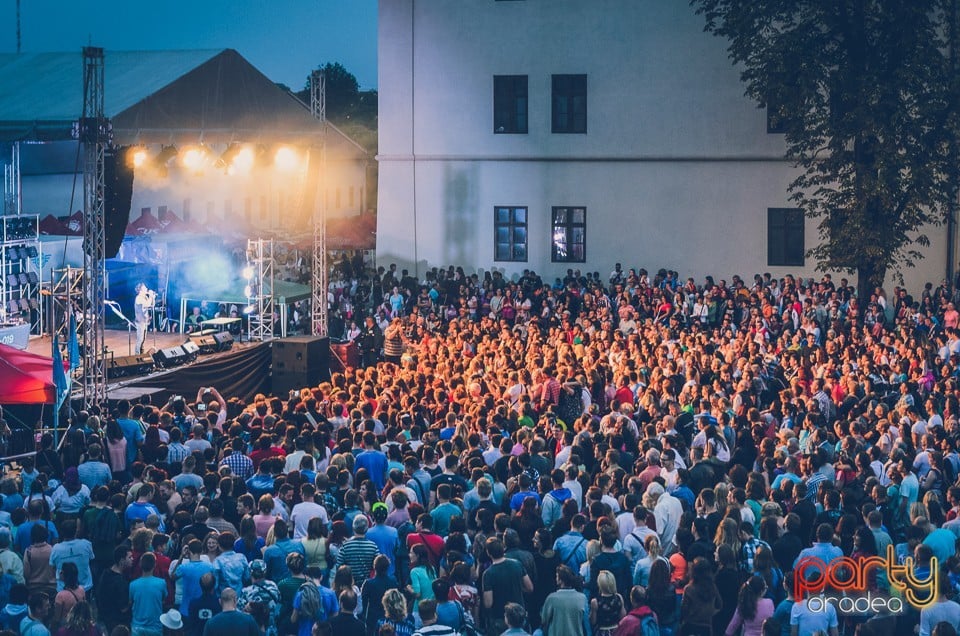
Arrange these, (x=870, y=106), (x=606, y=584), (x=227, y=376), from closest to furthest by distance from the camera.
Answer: (x=606, y=584), (x=227, y=376), (x=870, y=106)

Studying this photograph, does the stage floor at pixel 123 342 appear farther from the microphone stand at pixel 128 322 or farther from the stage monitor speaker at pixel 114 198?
the stage monitor speaker at pixel 114 198

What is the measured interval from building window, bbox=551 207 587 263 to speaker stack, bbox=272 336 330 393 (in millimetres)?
11511

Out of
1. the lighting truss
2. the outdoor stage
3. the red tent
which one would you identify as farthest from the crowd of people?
the lighting truss

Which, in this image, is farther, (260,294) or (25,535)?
(260,294)

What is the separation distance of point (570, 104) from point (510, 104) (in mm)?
1639

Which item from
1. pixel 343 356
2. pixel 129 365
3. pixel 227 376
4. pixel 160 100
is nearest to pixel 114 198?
pixel 129 365

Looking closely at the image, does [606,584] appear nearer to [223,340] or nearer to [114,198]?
[114,198]

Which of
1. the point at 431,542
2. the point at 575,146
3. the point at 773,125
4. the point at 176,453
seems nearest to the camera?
the point at 431,542

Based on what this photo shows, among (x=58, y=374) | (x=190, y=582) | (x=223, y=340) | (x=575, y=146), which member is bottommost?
(x=190, y=582)

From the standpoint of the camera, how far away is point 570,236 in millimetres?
32844

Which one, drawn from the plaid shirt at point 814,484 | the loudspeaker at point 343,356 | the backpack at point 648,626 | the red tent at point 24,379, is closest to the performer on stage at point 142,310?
the loudspeaker at point 343,356

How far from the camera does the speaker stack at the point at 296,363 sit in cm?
2231

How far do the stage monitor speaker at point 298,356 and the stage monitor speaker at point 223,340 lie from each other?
308 centimetres

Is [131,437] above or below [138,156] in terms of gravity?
below
